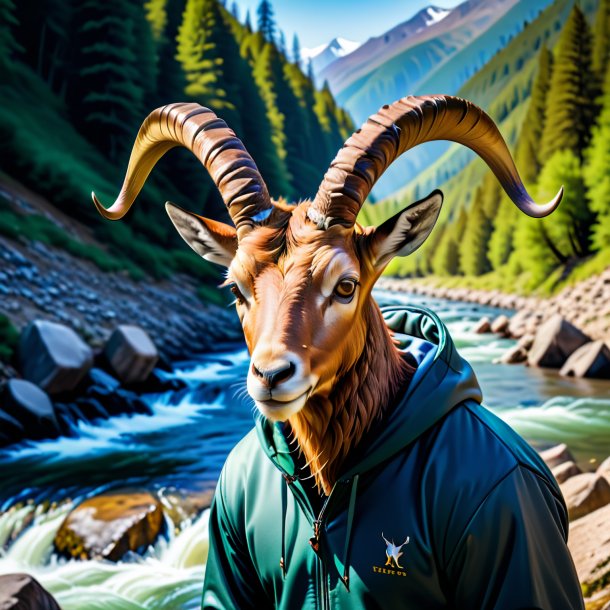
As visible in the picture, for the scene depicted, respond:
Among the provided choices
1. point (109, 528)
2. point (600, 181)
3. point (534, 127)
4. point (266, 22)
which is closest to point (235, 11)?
point (266, 22)

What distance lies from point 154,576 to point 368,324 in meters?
5.41

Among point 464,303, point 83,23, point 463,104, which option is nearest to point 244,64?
point 83,23

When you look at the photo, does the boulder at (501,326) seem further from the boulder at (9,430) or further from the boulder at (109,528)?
the boulder at (109,528)

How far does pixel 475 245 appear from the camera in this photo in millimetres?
25375

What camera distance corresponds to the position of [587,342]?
1353 cm

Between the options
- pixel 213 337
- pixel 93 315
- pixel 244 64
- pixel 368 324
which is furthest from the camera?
pixel 244 64

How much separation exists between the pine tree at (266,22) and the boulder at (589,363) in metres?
A: 24.5

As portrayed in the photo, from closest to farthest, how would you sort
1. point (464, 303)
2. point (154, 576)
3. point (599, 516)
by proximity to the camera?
point (599, 516) → point (154, 576) → point (464, 303)

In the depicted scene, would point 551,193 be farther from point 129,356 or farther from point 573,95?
point 129,356

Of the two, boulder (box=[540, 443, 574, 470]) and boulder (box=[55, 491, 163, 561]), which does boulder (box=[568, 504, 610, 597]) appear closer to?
boulder (box=[540, 443, 574, 470])

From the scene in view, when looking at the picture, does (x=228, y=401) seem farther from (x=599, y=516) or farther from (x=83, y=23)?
(x=83, y=23)

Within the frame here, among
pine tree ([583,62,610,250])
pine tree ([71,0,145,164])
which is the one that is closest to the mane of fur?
pine tree ([583,62,610,250])

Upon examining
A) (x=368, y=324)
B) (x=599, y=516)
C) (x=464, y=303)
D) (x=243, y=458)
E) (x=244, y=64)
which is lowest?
(x=464, y=303)

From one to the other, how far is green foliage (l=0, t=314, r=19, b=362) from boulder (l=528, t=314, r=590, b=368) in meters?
9.15
